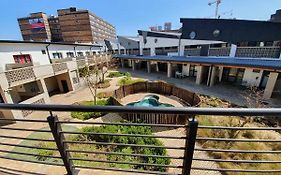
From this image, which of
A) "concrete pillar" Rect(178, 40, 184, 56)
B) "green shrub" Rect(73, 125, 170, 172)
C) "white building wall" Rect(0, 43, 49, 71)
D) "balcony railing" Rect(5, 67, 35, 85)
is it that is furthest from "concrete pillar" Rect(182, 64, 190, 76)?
"balcony railing" Rect(5, 67, 35, 85)

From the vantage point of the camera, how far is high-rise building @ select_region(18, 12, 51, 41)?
57438 mm

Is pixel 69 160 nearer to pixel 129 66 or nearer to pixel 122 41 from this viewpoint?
pixel 129 66

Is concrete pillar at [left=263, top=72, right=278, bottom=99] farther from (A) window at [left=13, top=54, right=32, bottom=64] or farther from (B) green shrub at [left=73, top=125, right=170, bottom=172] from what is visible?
(A) window at [left=13, top=54, right=32, bottom=64]

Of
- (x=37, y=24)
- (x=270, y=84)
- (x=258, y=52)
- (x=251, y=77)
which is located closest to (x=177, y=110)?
(x=270, y=84)

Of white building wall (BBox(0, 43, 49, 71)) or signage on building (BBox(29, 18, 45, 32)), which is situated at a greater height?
signage on building (BBox(29, 18, 45, 32))

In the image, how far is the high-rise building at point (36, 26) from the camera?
57438 millimetres

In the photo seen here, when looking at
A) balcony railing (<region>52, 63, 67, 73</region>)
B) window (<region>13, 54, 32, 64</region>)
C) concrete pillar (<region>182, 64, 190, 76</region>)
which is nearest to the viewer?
window (<region>13, 54, 32, 64</region>)

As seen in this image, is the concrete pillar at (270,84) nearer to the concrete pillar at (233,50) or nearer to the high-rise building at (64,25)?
the concrete pillar at (233,50)

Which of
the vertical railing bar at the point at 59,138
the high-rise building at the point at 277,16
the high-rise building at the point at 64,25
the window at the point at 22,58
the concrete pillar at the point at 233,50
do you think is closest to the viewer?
the vertical railing bar at the point at 59,138

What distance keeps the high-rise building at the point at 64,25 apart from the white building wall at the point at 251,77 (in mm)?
51796

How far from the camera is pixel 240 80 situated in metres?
15.7

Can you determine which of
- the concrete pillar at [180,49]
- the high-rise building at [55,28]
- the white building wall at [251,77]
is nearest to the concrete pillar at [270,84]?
the white building wall at [251,77]

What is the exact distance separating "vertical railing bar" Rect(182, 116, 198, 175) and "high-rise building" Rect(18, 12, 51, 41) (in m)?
69.3

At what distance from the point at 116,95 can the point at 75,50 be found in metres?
11.7
